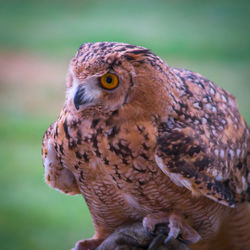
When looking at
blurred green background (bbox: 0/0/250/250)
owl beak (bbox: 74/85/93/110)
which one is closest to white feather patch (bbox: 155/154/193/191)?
owl beak (bbox: 74/85/93/110)

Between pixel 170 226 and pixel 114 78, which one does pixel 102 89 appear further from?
pixel 170 226

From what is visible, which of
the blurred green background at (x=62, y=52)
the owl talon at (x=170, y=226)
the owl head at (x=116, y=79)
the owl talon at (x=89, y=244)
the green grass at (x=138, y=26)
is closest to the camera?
the owl head at (x=116, y=79)

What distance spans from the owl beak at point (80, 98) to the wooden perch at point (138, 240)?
50 centimetres

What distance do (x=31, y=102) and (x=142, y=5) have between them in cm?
134

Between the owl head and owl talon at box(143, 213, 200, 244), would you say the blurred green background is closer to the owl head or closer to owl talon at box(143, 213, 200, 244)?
owl talon at box(143, 213, 200, 244)

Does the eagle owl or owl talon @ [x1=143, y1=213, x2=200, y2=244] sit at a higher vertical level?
the eagle owl

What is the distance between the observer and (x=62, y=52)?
376 centimetres

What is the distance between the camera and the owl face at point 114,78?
1.10 metres

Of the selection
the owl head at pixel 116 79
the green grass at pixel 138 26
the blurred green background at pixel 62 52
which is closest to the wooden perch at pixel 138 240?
the owl head at pixel 116 79

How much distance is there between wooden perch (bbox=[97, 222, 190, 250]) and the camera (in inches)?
50.7

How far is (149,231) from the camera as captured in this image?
130 centimetres

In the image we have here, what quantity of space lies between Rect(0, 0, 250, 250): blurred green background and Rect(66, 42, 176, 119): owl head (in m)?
1.92

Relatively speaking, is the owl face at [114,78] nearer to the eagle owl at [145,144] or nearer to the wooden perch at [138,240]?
the eagle owl at [145,144]

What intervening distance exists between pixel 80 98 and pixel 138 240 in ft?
1.77
